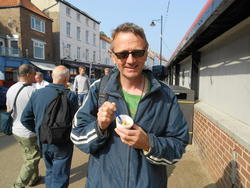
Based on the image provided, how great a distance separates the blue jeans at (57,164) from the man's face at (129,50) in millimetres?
1711

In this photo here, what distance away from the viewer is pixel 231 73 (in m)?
3.08

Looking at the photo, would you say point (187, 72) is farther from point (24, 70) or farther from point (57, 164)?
point (57, 164)

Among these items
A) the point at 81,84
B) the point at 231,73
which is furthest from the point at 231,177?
the point at 81,84

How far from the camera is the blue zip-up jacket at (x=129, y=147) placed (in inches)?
49.4

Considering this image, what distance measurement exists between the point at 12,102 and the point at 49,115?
0.94 m

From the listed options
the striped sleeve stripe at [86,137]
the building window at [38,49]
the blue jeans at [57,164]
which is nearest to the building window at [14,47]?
the building window at [38,49]

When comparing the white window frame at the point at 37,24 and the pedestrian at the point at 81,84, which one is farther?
the white window frame at the point at 37,24

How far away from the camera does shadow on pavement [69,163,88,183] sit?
3.26 metres

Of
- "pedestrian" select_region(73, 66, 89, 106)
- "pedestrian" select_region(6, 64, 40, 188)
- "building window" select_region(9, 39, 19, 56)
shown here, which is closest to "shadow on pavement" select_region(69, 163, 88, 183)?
"pedestrian" select_region(6, 64, 40, 188)

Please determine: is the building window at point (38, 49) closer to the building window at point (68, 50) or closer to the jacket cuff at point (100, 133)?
the building window at point (68, 50)

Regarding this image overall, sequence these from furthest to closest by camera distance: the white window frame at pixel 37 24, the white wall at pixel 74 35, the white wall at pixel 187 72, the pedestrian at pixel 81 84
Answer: the white wall at pixel 74 35 < the white window frame at pixel 37 24 < the pedestrian at pixel 81 84 < the white wall at pixel 187 72

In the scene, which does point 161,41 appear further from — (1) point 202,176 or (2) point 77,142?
(2) point 77,142

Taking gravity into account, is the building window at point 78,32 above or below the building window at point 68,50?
above

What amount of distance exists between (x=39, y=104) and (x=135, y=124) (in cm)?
177
